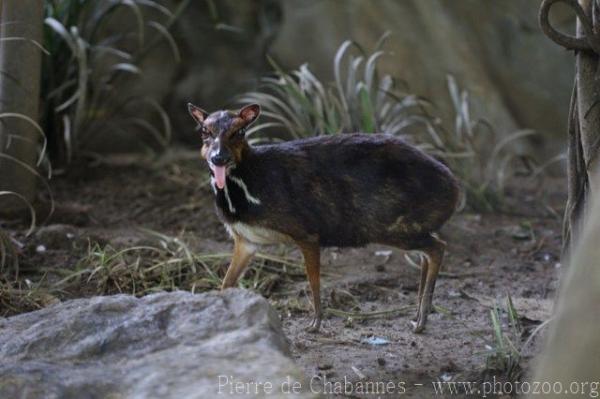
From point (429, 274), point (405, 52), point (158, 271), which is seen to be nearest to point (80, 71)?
point (158, 271)

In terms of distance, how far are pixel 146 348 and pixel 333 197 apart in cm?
147

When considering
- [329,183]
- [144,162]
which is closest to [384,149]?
[329,183]

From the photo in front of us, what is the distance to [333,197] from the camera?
16.1 ft

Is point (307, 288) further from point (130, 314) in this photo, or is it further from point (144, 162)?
point (144, 162)

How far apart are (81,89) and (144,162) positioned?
1.35 metres

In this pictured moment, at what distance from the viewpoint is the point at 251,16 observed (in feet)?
29.0

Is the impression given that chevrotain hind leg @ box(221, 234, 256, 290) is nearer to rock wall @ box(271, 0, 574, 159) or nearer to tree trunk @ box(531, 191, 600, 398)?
tree trunk @ box(531, 191, 600, 398)

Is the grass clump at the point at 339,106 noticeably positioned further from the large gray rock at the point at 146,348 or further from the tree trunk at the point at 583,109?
the large gray rock at the point at 146,348

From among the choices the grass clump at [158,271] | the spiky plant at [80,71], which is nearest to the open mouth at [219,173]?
the grass clump at [158,271]

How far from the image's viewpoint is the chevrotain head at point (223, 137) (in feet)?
15.2

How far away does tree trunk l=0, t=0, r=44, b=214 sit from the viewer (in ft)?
18.9

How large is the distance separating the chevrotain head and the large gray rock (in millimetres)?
793

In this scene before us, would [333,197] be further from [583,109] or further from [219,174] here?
[583,109]

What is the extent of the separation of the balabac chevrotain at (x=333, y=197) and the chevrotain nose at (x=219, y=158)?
12 centimetres
